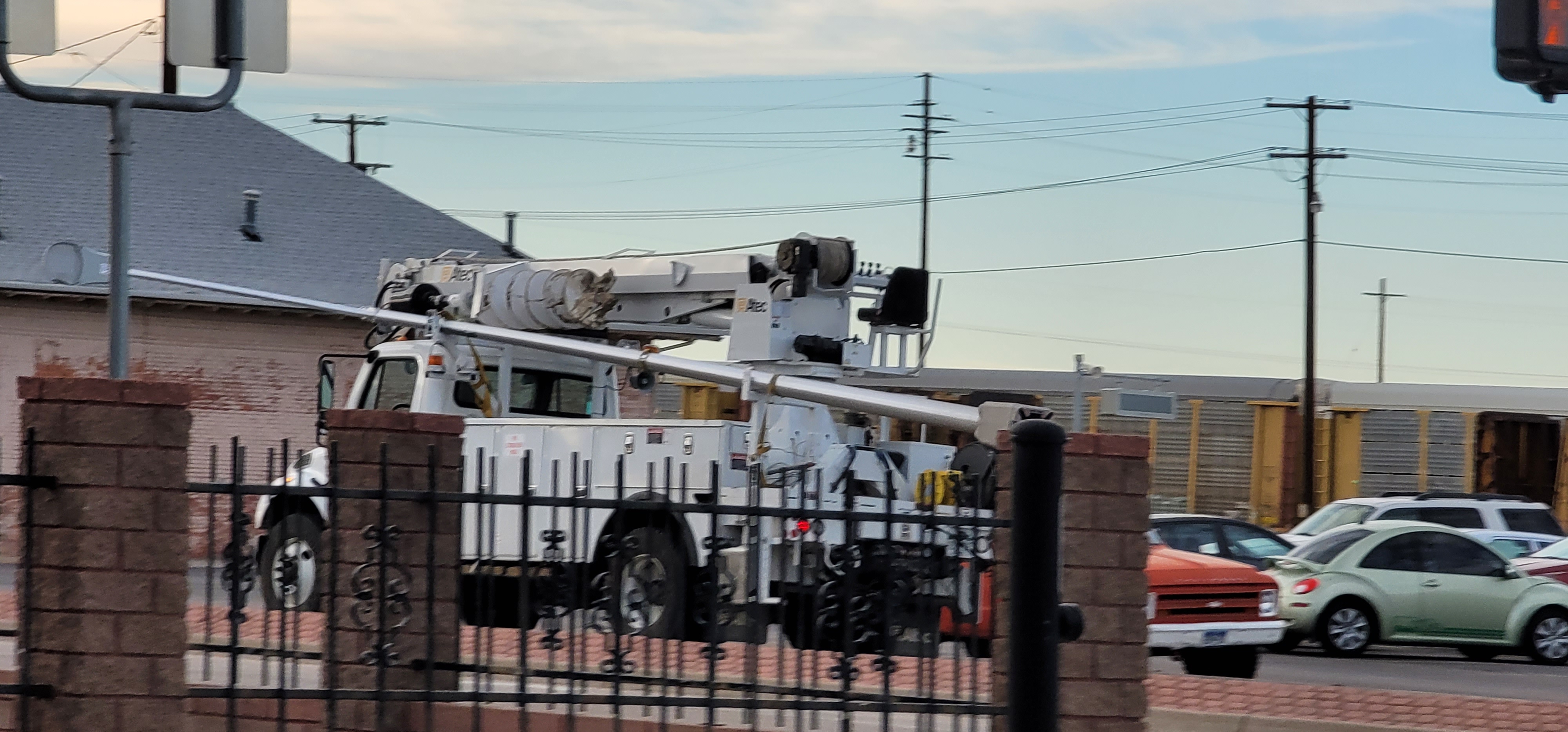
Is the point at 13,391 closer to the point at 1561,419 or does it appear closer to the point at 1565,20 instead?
the point at 1565,20

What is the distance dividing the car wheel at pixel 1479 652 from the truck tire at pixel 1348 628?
108 centimetres

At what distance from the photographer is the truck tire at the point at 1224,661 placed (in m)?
15.1

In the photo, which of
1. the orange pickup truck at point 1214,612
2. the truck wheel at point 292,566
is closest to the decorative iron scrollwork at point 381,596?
the truck wheel at point 292,566

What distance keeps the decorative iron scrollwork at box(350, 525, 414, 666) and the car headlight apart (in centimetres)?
931

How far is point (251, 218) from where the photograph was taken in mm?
32406

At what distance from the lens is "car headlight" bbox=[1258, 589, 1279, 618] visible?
587 inches

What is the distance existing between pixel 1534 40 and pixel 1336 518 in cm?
1647

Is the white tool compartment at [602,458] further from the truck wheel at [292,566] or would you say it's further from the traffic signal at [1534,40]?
the traffic signal at [1534,40]

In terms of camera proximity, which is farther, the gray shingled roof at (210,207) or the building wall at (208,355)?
the gray shingled roof at (210,207)

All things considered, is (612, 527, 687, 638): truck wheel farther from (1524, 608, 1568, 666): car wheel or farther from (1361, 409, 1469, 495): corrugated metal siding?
(1361, 409, 1469, 495): corrugated metal siding

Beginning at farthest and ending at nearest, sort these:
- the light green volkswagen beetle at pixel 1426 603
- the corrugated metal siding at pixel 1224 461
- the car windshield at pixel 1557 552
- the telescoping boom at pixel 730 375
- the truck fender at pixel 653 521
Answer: the corrugated metal siding at pixel 1224 461 → the car windshield at pixel 1557 552 → the light green volkswagen beetle at pixel 1426 603 → the telescoping boom at pixel 730 375 → the truck fender at pixel 653 521

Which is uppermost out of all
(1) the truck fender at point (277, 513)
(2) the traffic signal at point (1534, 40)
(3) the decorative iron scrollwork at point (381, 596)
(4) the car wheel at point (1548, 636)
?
(2) the traffic signal at point (1534, 40)

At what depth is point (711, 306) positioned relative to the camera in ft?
51.3

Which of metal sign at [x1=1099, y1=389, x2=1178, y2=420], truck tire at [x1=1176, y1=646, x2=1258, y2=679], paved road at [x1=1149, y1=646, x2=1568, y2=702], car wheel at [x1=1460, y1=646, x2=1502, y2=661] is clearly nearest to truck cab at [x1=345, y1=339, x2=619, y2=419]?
metal sign at [x1=1099, y1=389, x2=1178, y2=420]
